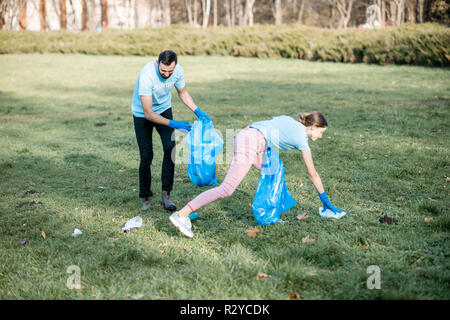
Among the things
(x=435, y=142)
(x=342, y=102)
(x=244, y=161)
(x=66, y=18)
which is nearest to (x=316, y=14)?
(x=66, y=18)

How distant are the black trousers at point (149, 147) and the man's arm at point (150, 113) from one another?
0.88 feet

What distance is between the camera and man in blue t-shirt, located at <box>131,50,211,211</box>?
431 cm

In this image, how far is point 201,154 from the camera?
14.8 feet

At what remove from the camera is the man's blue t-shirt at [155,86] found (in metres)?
A: 4.32

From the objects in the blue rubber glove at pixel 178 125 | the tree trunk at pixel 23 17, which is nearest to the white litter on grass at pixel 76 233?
the blue rubber glove at pixel 178 125

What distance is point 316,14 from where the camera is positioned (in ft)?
172

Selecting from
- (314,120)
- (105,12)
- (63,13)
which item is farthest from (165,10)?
(314,120)

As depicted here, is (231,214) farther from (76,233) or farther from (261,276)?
(76,233)

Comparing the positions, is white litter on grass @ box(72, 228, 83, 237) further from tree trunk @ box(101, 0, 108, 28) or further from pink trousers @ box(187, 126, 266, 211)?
tree trunk @ box(101, 0, 108, 28)

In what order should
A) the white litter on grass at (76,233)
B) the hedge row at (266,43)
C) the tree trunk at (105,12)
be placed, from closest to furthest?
the white litter on grass at (76,233) → the hedge row at (266,43) → the tree trunk at (105,12)

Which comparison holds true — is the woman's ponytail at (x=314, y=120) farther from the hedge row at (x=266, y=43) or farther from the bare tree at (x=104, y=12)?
the bare tree at (x=104, y=12)

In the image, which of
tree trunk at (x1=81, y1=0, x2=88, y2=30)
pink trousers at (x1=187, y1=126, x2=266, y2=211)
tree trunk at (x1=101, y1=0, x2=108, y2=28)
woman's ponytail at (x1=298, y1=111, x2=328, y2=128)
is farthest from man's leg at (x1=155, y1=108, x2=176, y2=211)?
tree trunk at (x1=81, y1=0, x2=88, y2=30)
